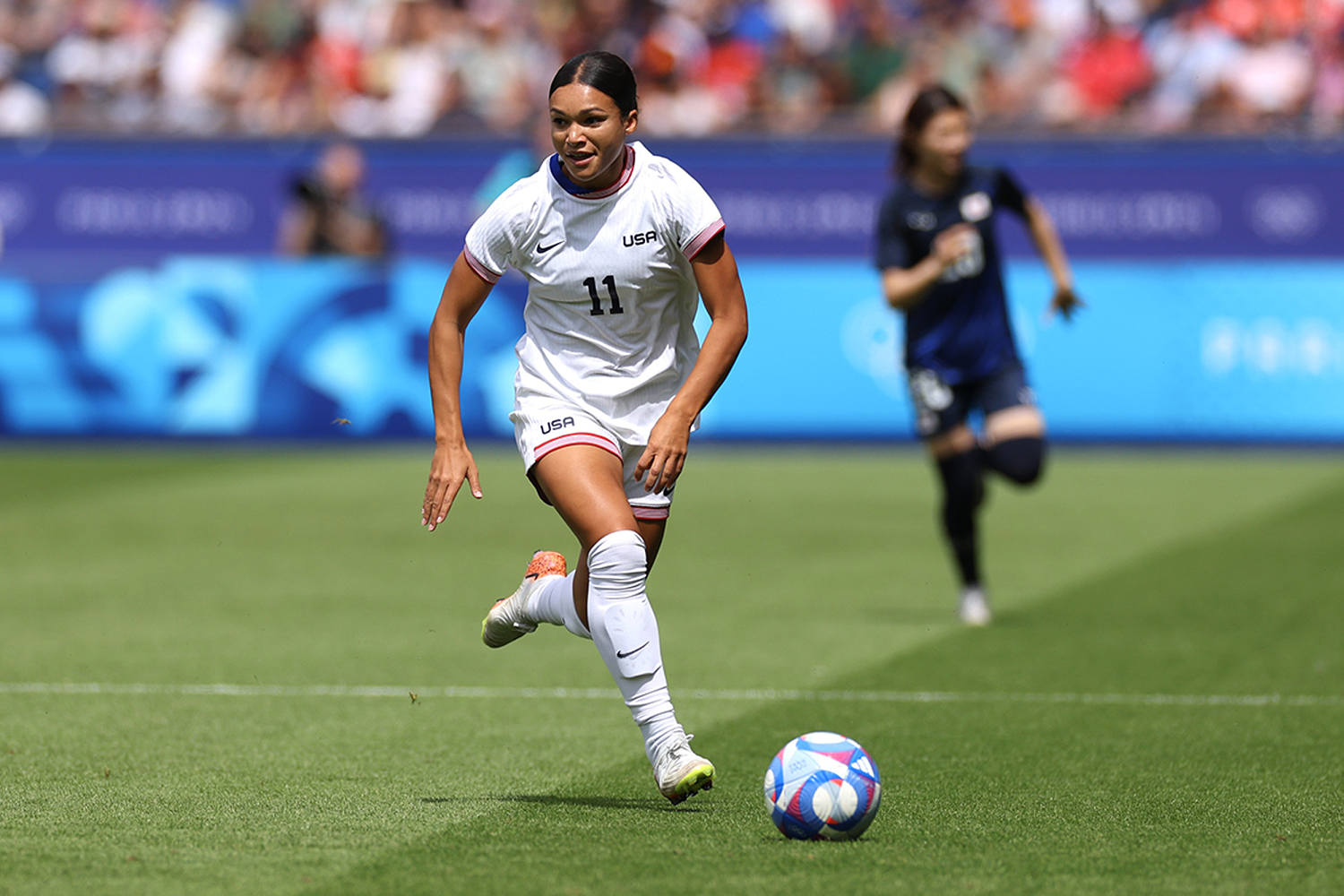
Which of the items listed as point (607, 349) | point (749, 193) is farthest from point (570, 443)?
point (749, 193)

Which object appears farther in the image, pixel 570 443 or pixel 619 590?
pixel 570 443

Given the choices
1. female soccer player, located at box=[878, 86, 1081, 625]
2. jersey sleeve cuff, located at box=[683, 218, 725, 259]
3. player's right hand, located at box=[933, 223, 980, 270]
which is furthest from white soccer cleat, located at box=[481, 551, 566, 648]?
female soccer player, located at box=[878, 86, 1081, 625]

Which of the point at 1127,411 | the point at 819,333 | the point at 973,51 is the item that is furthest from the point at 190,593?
the point at 973,51

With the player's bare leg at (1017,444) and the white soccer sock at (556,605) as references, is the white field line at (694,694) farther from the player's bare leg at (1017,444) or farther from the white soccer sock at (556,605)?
the player's bare leg at (1017,444)

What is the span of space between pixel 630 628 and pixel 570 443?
1.87ft

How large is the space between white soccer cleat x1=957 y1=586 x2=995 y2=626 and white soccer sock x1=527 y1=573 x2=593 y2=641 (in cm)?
403

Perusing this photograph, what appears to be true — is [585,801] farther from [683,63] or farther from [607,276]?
[683,63]

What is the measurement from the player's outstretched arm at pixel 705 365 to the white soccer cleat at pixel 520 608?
69 centimetres

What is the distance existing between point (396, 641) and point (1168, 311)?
10004 mm

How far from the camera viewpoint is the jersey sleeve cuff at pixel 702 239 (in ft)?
20.3

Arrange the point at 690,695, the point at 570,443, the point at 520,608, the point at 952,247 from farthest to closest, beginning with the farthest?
1. the point at 952,247
2. the point at 690,695
3. the point at 520,608
4. the point at 570,443

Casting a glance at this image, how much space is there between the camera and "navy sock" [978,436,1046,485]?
10.1 meters

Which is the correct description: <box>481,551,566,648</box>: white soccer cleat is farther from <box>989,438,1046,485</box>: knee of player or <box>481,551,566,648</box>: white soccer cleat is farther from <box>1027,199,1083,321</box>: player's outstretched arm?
<box>1027,199,1083,321</box>: player's outstretched arm

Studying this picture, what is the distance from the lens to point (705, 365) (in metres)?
6.20
